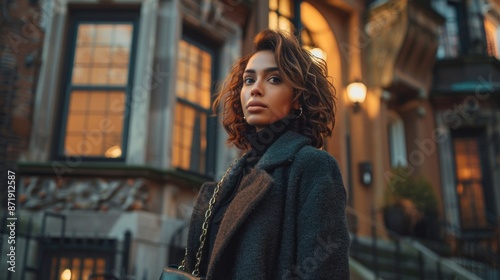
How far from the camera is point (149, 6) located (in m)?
7.89

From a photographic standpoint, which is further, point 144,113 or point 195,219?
point 144,113

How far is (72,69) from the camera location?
7754 millimetres

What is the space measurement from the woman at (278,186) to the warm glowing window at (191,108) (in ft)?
17.9

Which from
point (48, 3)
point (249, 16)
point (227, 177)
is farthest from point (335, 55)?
point (227, 177)

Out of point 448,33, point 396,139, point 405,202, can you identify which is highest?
point 448,33

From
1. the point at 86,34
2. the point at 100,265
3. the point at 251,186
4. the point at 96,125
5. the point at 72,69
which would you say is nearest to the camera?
the point at 251,186

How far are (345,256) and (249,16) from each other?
794 cm

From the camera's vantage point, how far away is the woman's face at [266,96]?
2193 mm

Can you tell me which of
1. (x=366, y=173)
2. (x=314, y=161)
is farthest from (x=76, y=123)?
(x=366, y=173)

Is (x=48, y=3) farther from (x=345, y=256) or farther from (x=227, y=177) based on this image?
(x=345, y=256)

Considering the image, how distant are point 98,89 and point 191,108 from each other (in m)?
1.44

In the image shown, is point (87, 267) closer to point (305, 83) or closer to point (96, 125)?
point (96, 125)

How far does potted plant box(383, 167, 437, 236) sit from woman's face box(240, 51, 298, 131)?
29.8 feet

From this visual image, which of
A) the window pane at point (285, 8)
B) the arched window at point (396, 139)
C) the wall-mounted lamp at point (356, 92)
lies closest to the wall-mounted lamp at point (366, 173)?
the arched window at point (396, 139)
